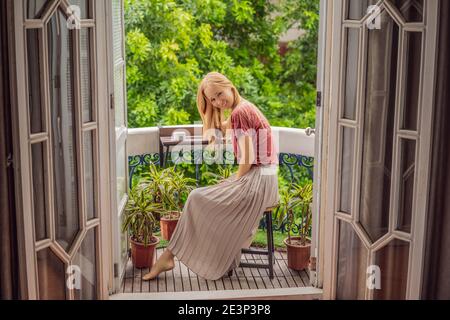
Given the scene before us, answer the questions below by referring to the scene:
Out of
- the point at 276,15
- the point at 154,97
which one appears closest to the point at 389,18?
the point at 154,97

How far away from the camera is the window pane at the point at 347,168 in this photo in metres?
3.69

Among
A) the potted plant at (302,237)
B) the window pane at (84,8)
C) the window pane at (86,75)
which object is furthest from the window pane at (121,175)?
the potted plant at (302,237)

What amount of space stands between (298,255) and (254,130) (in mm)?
934

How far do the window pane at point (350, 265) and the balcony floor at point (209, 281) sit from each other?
476 millimetres

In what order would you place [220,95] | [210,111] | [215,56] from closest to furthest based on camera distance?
[220,95] < [210,111] < [215,56]

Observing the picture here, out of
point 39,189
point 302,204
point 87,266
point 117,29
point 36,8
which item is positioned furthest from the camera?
point 302,204

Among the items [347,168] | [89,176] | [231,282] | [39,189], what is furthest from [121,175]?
[347,168]

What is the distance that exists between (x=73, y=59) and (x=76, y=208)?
775 millimetres

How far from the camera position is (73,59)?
3379 millimetres

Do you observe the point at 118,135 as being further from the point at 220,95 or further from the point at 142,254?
the point at 142,254

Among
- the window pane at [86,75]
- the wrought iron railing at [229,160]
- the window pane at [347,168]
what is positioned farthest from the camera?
the wrought iron railing at [229,160]

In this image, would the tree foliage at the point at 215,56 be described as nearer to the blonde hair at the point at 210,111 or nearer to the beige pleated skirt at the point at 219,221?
the blonde hair at the point at 210,111

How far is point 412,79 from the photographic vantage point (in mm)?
3346

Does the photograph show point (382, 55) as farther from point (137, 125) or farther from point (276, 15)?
point (276, 15)
